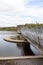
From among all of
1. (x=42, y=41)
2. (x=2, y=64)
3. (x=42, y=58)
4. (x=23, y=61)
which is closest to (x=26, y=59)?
(x=23, y=61)

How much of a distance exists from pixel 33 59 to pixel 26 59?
1.10 feet

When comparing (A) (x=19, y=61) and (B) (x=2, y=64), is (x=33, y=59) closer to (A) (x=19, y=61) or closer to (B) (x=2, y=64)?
(A) (x=19, y=61)

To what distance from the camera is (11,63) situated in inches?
244

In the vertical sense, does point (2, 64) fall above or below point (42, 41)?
below

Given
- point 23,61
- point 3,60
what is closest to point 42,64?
point 23,61

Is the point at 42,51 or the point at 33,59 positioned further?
the point at 42,51

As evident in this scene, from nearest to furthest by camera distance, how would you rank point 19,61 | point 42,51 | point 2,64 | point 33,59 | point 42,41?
point 2,64 → point 19,61 → point 33,59 → point 42,51 → point 42,41

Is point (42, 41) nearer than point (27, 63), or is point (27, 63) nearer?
point (27, 63)

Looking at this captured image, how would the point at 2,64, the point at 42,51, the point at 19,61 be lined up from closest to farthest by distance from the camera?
the point at 2,64 → the point at 19,61 → the point at 42,51

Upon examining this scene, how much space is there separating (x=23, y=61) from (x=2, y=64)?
3.07 ft

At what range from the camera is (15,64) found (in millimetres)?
6027

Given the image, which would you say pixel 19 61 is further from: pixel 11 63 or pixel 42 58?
pixel 42 58

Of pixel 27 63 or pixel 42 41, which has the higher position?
pixel 42 41

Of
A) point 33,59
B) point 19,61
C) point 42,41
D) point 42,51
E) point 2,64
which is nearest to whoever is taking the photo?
point 2,64
